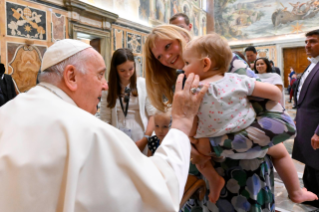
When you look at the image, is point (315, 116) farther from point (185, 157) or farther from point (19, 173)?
point (19, 173)

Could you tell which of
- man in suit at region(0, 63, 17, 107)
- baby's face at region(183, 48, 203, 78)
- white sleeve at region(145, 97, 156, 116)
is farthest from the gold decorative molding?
baby's face at region(183, 48, 203, 78)

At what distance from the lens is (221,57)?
1365 millimetres

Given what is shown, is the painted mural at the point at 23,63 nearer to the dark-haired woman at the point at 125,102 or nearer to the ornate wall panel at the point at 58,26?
the ornate wall panel at the point at 58,26

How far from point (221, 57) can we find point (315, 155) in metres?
2.63

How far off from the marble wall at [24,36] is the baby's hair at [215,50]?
5806mm

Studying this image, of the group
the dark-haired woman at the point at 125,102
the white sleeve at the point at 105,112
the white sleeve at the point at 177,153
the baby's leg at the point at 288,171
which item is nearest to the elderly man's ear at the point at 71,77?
the white sleeve at the point at 177,153

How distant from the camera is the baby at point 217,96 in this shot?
132 centimetres

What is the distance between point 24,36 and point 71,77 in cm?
596

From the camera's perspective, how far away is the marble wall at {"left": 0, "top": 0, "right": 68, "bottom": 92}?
223 inches

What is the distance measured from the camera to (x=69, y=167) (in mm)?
844

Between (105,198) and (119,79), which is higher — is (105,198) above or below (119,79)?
below

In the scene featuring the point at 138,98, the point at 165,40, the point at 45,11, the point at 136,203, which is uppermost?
the point at 45,11

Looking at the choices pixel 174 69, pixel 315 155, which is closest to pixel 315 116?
pixel 315 155

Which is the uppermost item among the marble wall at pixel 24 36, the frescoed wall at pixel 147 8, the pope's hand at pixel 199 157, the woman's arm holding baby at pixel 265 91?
the frescoed wall at pixel 147 8
